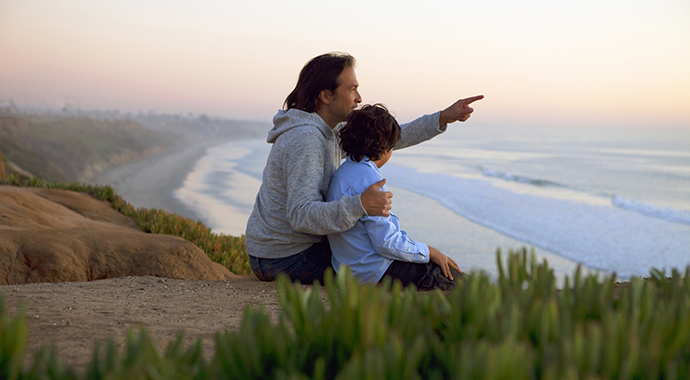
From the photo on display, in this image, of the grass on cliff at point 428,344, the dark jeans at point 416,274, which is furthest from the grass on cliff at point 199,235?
the grass on cliff at point 428,344

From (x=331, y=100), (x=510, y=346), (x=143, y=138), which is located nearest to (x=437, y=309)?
(x=510, y=346)

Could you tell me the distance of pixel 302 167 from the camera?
3441 mm

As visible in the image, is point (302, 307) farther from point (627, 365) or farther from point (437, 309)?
point (627, 365)

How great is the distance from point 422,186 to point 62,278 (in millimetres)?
17250

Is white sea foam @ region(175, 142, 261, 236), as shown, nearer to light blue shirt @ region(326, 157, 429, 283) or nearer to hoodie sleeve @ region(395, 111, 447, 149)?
hoodie sleeve @ region(395, 111, 447, 149)

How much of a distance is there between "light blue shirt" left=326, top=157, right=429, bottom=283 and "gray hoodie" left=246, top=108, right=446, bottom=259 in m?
0.16

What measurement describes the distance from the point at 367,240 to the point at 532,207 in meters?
15.1

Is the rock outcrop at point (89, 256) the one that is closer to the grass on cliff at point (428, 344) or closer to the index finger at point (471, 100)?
the index finger at point (471, 100)

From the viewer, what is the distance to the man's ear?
3778mm

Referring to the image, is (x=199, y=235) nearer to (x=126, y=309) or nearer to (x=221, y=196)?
(x=126, y=309)

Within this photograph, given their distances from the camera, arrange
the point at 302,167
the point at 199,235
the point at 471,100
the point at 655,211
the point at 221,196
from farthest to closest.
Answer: the point at 655,211, the point at 221,196, the point at 199,235, the point at 471,100, the point at 302,167

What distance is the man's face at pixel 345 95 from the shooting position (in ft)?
12.3

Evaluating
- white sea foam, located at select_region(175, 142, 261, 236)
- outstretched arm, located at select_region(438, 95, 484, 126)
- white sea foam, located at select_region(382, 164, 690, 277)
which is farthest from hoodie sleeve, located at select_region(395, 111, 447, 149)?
white sea foam, located at select_region(175, 142, 261, 236)

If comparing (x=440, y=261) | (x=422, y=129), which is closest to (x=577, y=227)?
(x=422, y=129)
